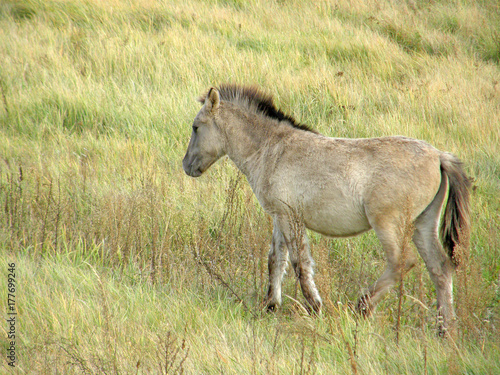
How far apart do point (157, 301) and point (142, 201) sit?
4.66ft

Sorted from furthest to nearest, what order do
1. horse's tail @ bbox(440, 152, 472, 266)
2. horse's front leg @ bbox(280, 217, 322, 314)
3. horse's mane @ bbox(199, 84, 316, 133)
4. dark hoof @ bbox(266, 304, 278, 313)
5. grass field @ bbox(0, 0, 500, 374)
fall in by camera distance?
horse's mane @ bbox(199, 84, 316, 133) < dark hoof @ bbox(266, 304, 278, 313) < horse's front leg @ bbox(280, 217, 322, 314) < horse's tail @ bbox(440, 152, 472, 266) < grass field @ bbox(0, 0, 500, 374)

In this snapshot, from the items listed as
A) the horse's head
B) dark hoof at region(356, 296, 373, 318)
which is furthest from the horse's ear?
dark hoof at region(356, 296, 373, 318)

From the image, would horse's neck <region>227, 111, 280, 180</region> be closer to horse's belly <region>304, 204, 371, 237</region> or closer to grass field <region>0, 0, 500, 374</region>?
grass field <region>0, 0, 500, 374</region>

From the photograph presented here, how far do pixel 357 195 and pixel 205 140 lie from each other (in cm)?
169

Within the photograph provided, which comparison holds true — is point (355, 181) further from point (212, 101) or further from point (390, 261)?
point (212, 101)

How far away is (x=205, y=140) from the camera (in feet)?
16.3

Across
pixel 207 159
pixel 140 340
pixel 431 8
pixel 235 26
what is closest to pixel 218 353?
pixel 140 340

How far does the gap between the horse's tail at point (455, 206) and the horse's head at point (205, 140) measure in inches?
83.5

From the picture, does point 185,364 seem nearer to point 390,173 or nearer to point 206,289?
point 206,289

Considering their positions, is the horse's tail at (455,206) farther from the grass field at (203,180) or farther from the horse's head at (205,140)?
the horse's head at (205,140)

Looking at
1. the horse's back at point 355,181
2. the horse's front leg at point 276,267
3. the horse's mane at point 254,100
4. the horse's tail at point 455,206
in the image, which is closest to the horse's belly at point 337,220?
the horse's back at point 355,181

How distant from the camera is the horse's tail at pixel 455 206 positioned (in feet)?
13.3

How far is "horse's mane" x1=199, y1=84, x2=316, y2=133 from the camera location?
4.88 meters

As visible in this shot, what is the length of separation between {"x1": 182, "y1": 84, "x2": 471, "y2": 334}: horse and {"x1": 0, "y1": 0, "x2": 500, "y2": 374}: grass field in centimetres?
24
